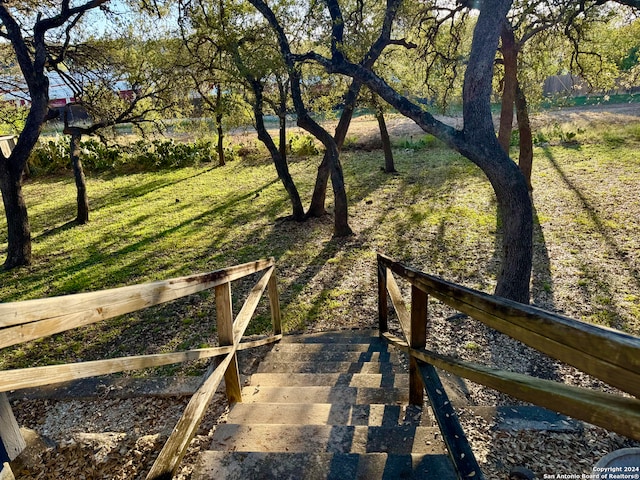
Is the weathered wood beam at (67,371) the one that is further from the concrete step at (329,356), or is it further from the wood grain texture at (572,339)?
the concrete step at (329,356)

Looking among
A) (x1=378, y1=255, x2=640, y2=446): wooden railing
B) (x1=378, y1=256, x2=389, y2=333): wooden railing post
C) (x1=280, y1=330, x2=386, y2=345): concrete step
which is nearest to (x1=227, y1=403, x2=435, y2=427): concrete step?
(x1=378, y1=255, x2=640, y2=446): wooden railing

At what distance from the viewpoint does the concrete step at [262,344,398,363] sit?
3.86 m

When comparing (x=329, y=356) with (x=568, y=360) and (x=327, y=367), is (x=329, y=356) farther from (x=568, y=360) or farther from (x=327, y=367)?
(x=568, y=360)

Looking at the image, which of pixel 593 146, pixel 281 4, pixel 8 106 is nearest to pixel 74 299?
pixel 281 4

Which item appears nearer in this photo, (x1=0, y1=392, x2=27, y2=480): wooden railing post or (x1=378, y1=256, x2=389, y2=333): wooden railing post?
(x1=0, y1=392, x2=27, y2=480): wooden railing post

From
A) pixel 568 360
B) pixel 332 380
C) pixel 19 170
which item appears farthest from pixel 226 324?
pixel 19 170

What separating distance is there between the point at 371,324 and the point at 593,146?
13.4m

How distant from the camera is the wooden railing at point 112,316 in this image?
1164mm

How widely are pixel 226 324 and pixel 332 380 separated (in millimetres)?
1252

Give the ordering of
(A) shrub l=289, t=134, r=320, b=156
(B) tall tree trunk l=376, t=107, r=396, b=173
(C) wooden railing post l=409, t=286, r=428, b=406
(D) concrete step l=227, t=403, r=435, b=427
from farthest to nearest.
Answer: (A) shrub l=289, t=134, r=320, b=156 → (B) tall tree trunk l=376, t=107, r=396, b=173 → (D) concrete step l=227, t=403, r=435, b=427 → (C) wooden railing post l=409, t=286, r=428, b=406

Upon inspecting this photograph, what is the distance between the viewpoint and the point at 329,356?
3941mm

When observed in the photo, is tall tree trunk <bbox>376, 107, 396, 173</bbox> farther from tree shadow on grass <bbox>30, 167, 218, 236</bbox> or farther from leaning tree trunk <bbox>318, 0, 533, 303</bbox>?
leaning tree trunk <bbox>318, 0, 533, 303</bbox>

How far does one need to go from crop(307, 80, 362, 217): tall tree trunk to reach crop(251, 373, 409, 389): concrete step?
5.68 m

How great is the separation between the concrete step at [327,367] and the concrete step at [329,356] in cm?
11
